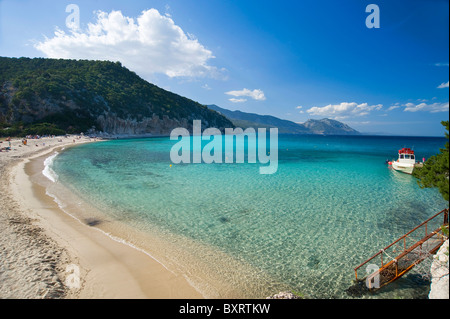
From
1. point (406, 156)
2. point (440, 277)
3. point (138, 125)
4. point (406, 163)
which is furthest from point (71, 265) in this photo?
point (138, 125)

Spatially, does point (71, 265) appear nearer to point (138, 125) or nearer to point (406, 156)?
point (406, 156)

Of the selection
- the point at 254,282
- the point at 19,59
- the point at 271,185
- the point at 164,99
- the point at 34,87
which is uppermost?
the point at 19,59

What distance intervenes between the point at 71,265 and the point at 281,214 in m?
10.3

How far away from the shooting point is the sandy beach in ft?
19.5

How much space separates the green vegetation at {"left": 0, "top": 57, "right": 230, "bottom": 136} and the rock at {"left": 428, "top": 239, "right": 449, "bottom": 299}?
7493 centimetres

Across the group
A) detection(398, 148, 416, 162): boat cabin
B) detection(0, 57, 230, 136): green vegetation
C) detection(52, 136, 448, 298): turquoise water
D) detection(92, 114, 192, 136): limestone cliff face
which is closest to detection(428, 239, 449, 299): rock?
detection(52, 136, 448, 298): turquoise water

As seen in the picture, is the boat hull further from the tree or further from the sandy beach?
the sandy beach

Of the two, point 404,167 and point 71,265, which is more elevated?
point 404,167

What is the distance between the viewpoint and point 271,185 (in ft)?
62.8

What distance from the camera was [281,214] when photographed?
12.6 meters

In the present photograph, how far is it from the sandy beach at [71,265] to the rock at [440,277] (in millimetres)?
6137
